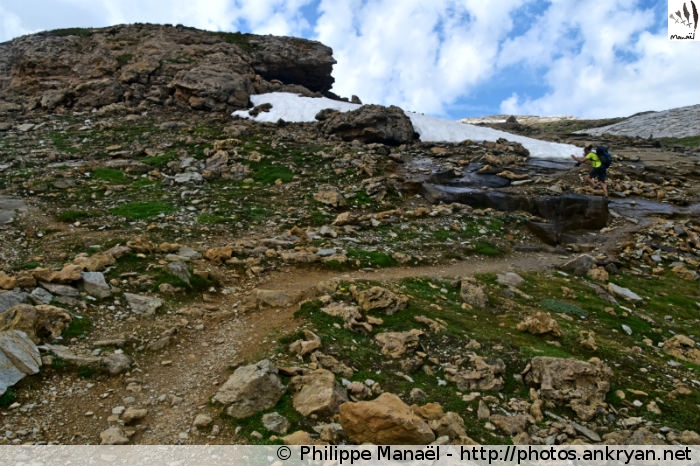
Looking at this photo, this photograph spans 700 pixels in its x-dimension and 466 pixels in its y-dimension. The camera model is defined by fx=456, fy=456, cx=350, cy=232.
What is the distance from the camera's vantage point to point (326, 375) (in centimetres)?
816

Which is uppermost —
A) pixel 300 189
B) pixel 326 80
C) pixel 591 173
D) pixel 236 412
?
pixel 326 80

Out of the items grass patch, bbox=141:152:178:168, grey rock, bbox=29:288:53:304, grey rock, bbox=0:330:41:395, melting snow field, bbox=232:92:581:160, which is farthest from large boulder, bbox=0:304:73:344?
melting snow field, bbox=232:92:581:160

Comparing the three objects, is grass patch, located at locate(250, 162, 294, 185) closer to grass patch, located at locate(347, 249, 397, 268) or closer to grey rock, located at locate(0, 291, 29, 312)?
grass patch, located at locate(347, 249, 397, 268)

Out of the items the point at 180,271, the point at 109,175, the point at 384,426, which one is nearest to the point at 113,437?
the point at 384,426

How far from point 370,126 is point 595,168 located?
53.5 feet

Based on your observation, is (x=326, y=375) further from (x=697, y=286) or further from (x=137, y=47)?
(x=137, y=47)

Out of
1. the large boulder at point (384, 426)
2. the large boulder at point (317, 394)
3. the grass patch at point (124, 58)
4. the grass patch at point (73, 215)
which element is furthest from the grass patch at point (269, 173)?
the grass patch at point (124, 58)

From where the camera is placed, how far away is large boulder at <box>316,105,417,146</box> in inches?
1403

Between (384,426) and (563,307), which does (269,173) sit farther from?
(384,426)

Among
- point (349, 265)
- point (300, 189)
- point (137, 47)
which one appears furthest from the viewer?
point (137, 47)

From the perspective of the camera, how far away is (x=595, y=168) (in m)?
27.1

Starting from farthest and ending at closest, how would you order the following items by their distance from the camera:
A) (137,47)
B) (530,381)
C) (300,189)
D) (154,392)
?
(137,47)
(300,189)
(530,381)
(154,392)

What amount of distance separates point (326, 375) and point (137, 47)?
150 ft

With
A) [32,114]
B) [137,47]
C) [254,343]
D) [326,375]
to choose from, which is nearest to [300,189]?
[254,343]
